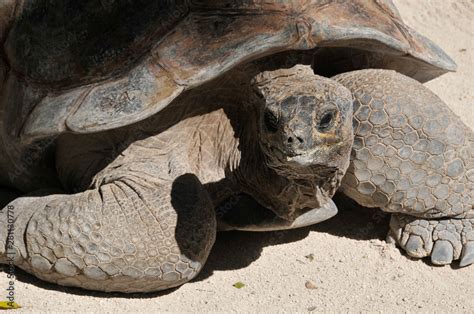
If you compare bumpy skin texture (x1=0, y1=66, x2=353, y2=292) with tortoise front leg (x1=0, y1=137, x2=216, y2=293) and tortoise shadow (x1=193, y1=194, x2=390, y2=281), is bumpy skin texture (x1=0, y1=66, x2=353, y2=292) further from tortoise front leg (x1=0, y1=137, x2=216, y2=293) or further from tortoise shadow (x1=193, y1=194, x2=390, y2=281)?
tortoise shadow (x1=193, y1=194, x2=390, y2=281)

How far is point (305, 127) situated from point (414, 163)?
1.12m

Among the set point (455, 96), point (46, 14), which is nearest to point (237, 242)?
point (46, 14)

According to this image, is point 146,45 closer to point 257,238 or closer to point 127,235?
point 127,235

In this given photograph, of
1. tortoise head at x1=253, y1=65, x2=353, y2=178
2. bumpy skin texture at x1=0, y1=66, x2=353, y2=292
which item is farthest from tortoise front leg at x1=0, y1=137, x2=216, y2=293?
tortoise head at x1=253, y1=65, x2=353, y2=178

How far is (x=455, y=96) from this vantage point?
21.8ft

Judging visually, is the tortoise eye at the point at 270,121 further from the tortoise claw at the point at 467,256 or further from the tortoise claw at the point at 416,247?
the tortoise claw at the point at 467,256

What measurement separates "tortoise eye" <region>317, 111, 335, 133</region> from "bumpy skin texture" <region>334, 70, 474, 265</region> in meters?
0.72

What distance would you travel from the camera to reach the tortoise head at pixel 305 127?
3.72 m

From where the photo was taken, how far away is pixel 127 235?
4367mm

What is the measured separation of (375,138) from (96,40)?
1.53 metres

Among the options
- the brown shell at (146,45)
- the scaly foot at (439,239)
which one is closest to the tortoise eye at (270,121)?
the brown shell at (146,45)

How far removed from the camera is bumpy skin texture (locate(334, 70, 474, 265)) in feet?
14.9

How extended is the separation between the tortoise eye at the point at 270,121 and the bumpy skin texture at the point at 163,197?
0.19 metres

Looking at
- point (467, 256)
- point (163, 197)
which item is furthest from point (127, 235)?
point (467, 256)
